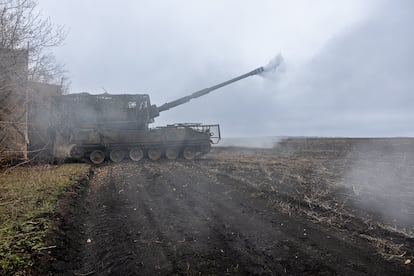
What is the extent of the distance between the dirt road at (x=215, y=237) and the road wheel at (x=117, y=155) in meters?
9.31

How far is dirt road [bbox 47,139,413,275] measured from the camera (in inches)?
166

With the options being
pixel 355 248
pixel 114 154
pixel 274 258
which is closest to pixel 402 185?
pixel 355 248

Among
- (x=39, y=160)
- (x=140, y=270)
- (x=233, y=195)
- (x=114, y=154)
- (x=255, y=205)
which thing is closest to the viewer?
(x=140, y=270)

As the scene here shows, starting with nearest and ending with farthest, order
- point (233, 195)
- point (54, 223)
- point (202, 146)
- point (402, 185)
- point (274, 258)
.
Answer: point (274, 258) < point (54, 223) < point (233, 195) < point (402, 185) < point (202, 146)

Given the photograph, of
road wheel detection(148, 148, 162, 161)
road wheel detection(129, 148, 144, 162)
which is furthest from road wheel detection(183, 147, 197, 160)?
road wheel detection(129, 148, 144, 162)

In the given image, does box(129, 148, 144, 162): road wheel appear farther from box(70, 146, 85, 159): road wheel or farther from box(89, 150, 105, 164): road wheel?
box(70, 146, 85, 159): road wheel

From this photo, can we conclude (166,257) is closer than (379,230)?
Yes

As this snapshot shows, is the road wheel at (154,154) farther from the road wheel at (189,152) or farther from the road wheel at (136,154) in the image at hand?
the road wheel at (189,152)

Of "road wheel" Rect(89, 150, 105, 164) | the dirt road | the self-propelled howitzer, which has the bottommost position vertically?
the dirt road

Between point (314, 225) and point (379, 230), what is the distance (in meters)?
0.96

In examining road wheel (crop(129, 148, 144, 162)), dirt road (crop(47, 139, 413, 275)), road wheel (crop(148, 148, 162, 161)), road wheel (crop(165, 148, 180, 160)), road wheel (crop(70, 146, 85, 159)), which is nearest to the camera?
dirt road (crop(47, 139, 413, 275))

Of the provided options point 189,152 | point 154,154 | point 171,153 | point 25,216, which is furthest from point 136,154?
point 25,216

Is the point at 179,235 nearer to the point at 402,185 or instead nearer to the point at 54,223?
the point at 54,223

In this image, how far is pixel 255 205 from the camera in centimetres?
747
